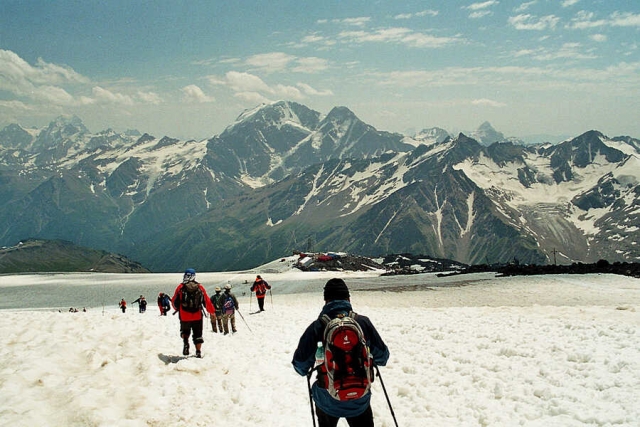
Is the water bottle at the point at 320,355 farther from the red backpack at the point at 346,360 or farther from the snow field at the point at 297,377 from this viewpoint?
the snow field at the point at 297,377

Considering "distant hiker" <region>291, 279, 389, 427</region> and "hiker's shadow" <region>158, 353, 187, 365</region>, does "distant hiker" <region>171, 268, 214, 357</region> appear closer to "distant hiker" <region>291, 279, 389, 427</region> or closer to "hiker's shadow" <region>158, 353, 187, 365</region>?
"hiker's shadow" <region>158, 353, 187, 365</region>

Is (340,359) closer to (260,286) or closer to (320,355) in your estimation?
(320,355)

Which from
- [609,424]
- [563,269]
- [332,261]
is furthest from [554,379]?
[332,261]

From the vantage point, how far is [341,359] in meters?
7.34

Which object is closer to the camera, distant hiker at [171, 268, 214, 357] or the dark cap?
the dark cap

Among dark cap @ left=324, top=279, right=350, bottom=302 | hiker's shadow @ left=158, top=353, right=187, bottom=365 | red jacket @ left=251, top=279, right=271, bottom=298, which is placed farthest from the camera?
red jacket @ left=251, top=279, right=271, bottom=298

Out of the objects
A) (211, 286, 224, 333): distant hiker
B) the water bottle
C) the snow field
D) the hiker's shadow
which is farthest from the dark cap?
(211, 286, 224, 333): distant hiker

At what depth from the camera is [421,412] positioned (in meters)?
11.9

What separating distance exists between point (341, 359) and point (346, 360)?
0.08 meters

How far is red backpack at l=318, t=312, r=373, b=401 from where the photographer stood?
7.33 m

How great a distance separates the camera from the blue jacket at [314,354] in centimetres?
766

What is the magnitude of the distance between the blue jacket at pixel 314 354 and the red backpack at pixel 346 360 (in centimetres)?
35

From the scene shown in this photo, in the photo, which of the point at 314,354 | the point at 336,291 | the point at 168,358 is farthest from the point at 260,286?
the point at 336,291

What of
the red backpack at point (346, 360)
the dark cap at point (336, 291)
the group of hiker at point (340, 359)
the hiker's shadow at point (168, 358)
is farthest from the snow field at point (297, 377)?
the dark cap at point (336, 291)
